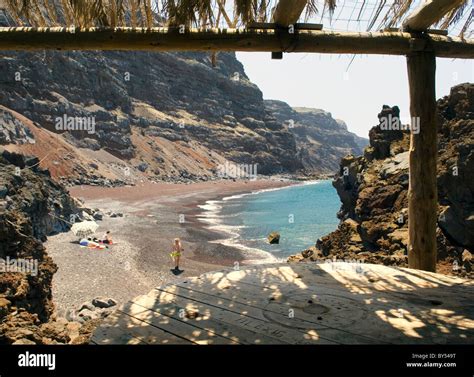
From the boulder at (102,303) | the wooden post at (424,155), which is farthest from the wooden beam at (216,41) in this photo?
the boulder at (102,303)

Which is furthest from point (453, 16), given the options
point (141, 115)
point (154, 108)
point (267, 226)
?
point (154, 108)

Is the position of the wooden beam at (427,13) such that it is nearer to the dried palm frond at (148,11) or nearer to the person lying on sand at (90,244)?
the dried palm frond at (148,11)

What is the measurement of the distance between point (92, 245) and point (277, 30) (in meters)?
17.9

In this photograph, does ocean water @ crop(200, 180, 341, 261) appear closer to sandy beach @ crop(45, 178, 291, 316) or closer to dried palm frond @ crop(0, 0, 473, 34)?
sandy beach @ crop(45, 178, 291, 316)

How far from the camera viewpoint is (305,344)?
2871 mm

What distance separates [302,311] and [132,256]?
17.2m

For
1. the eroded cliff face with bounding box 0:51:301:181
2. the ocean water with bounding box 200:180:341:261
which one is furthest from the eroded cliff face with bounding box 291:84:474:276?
the eroded cliff face with bounding box 0:51:301:181

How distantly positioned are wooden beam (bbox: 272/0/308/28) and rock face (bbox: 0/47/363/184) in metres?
47.5

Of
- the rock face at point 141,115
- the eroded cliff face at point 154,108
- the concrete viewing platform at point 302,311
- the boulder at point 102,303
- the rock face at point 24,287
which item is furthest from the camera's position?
the eroded cliff face at point 154,108

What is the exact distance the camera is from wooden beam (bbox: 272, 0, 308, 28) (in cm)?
452

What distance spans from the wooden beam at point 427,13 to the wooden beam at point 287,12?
1.56m

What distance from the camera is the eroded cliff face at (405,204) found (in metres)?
12.3

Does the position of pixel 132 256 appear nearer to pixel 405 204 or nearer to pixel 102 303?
pixel 102 303

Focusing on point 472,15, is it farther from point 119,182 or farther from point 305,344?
point 119,182
